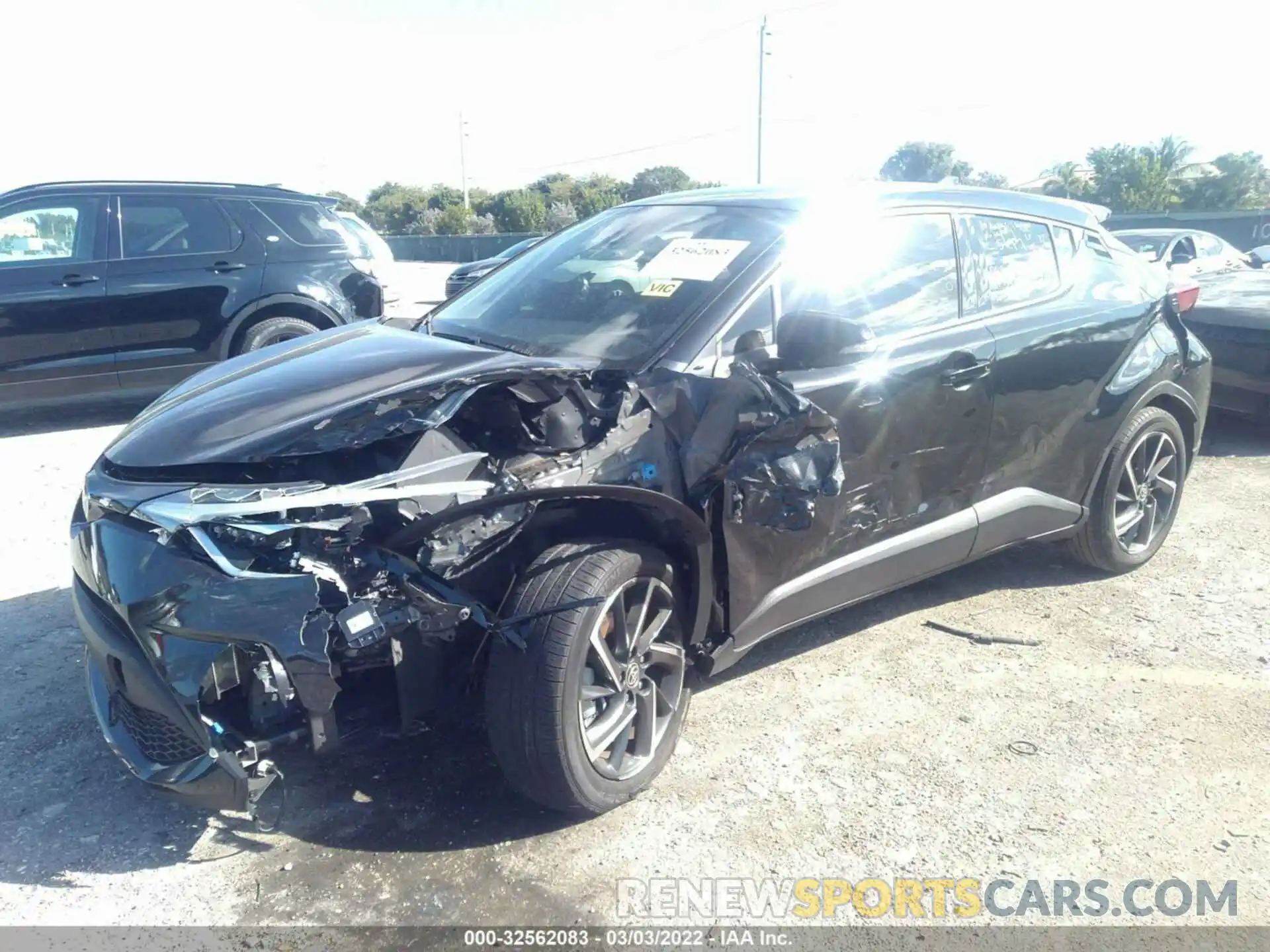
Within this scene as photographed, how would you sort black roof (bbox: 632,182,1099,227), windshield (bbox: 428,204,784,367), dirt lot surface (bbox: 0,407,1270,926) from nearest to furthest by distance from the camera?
dirt lot surface (bbox: 0,407,1270,926), windshield (bbox: 428,204,784,367), black roof (bbox: 632,182,1099,227)

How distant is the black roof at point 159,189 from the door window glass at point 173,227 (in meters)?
0.08

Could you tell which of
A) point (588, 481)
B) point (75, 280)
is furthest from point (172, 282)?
point (588, 481)

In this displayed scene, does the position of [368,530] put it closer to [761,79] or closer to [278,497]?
[278,497]

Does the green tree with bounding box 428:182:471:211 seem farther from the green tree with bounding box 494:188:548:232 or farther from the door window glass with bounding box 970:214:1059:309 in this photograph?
the door window glass with bounding box 970:214:1059:309

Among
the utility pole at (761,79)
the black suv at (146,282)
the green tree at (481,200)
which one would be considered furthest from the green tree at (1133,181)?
the black suv at (146,282)

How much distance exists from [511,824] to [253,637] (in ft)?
3.31

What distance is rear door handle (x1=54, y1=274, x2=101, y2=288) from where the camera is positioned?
693 cm

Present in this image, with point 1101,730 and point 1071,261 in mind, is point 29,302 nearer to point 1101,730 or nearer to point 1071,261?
point 1071,261

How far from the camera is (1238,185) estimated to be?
139 feet

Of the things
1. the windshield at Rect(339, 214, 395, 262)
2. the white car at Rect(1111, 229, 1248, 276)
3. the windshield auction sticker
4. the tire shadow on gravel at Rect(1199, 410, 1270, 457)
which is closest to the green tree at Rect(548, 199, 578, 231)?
the white car at Rect(1111, 229, 1248, 276)

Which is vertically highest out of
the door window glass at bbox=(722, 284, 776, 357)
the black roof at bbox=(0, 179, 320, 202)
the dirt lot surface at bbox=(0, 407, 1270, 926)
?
the black roof at bbox=(0, 179, 320, 202)

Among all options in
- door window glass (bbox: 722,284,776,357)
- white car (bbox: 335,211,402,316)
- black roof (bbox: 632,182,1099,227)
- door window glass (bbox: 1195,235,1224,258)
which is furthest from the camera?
door window glass (bbox: 1195,235,1224,258)

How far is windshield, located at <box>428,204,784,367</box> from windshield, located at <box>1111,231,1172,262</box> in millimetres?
10873

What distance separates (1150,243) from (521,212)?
48.8m
